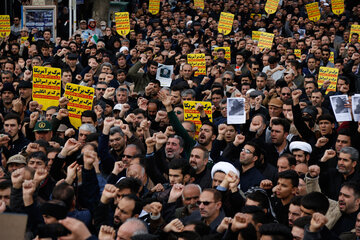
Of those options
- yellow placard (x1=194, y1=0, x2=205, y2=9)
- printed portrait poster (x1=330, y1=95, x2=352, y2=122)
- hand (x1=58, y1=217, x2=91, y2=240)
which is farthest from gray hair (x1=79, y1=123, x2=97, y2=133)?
yellow placard (x1=194, y1=0, x2=205, y2=9)

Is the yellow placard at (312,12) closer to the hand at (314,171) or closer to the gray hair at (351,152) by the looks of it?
the gray hair at (351,152)

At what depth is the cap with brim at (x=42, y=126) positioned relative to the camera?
8367 mm

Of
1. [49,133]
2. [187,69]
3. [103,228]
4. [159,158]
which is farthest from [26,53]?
[103,228]

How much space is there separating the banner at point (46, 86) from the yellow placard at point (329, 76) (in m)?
4.77

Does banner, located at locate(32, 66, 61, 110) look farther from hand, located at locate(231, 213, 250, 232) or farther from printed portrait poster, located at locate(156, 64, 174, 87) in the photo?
hand, located at locate(231, 213, 250, 232)

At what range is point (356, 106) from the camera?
8.59 meters

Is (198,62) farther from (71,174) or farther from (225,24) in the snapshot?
(71,174)

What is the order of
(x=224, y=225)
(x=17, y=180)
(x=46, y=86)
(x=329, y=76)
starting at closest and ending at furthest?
(x=224, y=225), (x=17, y=180), (x=46, y=86), (x=329, y=76)

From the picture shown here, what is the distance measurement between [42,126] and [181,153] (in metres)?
1.86

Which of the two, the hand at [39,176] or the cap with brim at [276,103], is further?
the cap with brim at [276,103]

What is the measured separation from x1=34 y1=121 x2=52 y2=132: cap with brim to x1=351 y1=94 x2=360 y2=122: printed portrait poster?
389 cm

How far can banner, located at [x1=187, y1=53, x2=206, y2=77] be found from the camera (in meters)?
12.9

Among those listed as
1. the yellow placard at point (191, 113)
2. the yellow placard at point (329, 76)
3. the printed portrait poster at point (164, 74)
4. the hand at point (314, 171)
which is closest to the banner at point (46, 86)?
the yellow placard at point (191, 113)

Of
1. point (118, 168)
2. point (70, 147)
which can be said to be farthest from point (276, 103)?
point (70, 147)
